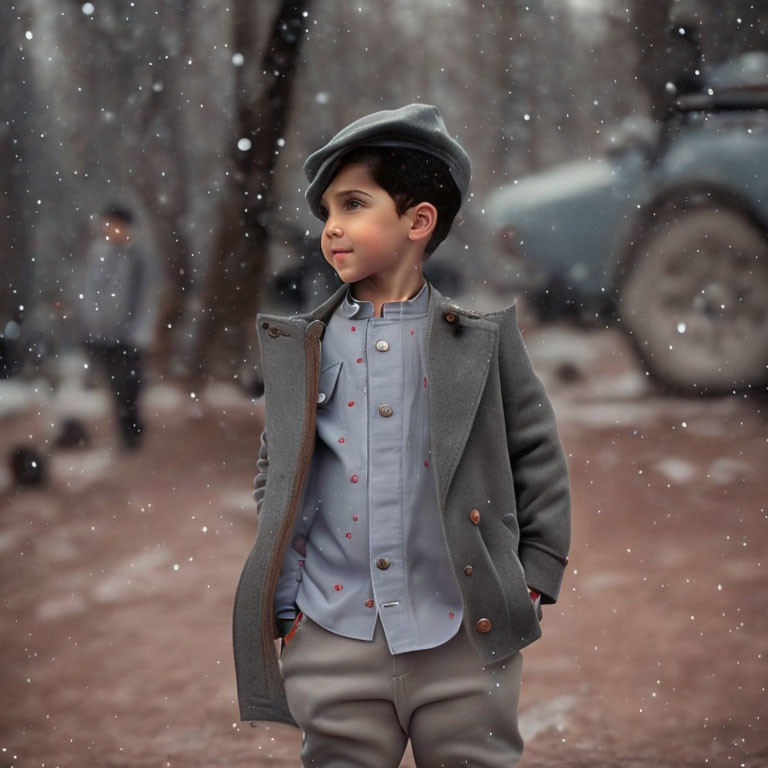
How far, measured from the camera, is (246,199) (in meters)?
2.69

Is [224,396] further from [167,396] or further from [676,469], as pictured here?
[676,469]

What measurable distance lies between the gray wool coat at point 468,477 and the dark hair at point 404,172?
13cm

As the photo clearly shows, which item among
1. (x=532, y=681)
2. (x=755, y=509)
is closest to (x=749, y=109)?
(x=755, y=509)

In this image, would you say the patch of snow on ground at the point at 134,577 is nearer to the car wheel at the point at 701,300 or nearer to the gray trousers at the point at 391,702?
the car wheel at the point at 701,300

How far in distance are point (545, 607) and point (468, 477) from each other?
1399mm

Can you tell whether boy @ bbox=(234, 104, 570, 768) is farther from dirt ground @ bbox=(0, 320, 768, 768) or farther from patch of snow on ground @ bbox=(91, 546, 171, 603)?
patch of snow on ground @ bbox=(91, 546, 171, 603)

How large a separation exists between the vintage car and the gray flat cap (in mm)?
1245

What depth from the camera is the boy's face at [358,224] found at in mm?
1345

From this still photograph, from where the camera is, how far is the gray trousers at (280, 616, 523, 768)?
1333mm

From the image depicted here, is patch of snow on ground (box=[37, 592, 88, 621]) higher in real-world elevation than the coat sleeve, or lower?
lower

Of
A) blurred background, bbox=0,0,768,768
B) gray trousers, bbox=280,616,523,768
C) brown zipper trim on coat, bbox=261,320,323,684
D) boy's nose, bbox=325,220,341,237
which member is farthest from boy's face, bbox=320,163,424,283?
blurred background, bbox=0,0,768,768

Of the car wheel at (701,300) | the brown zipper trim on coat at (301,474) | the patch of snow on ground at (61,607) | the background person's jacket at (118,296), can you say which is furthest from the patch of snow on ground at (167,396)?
the brown zipper trim on coat at (301,474)

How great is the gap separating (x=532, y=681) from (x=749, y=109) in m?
1.41

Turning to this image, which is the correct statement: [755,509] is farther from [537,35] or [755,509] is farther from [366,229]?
[366,229]
